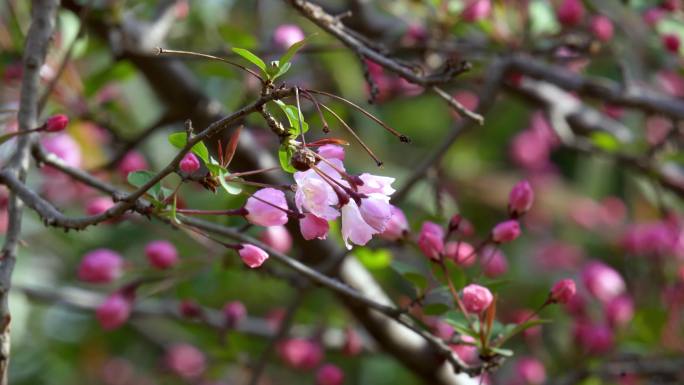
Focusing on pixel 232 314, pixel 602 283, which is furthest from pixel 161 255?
pixel 602 283

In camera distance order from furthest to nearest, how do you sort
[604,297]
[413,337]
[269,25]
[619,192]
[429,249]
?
[619,192]
[269,25]
[604,297]
[413,337]
[429,249]

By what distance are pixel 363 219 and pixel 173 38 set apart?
59.8 inches

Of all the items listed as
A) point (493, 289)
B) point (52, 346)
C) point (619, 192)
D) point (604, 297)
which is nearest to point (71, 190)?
point (52, 346)

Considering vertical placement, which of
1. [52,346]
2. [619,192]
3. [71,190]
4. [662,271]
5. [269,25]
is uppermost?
[269,25]

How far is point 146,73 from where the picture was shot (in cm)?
169

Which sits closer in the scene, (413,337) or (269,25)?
(413,337)

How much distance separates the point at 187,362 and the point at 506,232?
131cm

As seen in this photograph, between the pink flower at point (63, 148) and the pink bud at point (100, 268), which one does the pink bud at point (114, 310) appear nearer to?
Answer: the pink bud at point (100, 268)

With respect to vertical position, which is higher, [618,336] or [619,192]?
[619,192]

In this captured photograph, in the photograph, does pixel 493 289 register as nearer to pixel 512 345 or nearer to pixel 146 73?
pixel 146 73

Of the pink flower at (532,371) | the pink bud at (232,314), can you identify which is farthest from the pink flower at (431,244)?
the pink flower at (532,371)

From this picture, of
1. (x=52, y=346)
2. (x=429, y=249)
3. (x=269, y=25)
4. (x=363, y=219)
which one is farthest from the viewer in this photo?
(x=52, y=346)

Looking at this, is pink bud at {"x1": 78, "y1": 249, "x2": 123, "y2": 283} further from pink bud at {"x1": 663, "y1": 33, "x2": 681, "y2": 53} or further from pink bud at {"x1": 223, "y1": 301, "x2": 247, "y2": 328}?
pink bud at {"x1": 663, "y1": 33, "x2": 681, "y2": 53}

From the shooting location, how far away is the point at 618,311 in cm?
183
